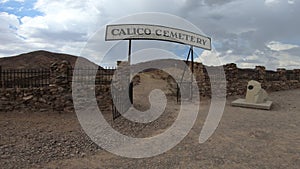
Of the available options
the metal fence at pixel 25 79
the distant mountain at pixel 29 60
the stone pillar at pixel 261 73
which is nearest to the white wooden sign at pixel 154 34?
the metal fence at pixel 25 79

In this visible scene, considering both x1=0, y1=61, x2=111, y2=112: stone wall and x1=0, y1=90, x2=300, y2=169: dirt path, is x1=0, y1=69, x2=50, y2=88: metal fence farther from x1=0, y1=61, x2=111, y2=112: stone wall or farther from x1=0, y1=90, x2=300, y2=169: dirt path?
x1=0, y1=90, x2=300, y2=169: dirt path

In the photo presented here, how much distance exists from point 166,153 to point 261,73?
13.0 meters

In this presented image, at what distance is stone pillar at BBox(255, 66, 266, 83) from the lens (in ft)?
53.0

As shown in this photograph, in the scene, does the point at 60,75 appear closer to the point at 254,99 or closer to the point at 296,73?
the point at 254,99

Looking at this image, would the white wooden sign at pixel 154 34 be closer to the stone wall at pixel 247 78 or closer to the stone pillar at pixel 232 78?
the stone wall at pixel 247 78

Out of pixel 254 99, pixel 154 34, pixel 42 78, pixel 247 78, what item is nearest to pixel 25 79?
pixel 42 78

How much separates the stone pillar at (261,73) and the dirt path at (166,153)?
7.44 metres

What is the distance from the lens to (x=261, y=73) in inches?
640

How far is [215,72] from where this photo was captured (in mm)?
14500

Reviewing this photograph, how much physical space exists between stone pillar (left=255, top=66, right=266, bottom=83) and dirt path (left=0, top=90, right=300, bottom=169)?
744 centimetres

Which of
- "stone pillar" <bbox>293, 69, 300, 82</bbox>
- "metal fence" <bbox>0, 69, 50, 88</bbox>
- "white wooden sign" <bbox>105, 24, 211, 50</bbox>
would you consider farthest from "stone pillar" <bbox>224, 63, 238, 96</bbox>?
"metal fence" <bbox>0, 69, 50, 88</bbox>

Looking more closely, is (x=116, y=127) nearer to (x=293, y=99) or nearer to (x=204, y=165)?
(x=204, y=165)

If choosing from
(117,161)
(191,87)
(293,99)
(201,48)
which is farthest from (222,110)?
(117,161)

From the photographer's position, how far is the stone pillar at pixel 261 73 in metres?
16.2
